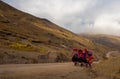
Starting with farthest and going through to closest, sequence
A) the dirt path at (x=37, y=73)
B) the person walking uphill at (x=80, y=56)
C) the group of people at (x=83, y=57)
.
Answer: the person walking uphill at (x=80, y=56), the group of people at (x=83, y=57), the dirt path at (x=37, y=73)

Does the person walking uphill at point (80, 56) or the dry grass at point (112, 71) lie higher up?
the person walking uphill at point (80, 56)

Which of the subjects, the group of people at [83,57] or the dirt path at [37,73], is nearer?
the dirt path at [37,73]

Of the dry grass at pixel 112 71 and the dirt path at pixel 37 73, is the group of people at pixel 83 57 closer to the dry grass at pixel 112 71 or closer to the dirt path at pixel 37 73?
the dry grass at pixel 112 71

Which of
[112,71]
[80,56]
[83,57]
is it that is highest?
[80,56]

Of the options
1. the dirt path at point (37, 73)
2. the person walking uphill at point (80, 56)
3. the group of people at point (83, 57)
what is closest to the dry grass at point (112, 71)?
the dirt path at point (37, 73)

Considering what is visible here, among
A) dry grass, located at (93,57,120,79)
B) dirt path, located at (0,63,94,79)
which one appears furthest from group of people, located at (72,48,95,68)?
dirt path, located at (0,63,94,79)

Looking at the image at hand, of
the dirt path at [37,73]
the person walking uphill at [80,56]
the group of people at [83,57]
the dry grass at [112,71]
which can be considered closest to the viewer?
the dirt path at [37,73]

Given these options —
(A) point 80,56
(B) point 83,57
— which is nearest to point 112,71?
(B) point 83,57

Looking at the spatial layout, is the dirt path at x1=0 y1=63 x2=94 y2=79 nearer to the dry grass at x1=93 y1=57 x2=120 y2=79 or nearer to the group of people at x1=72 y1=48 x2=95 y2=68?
the dry grass at x1=93 y1=57 x2=120 y2=79

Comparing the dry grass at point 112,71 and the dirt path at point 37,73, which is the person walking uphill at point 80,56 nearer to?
the dry grass at point 112,71

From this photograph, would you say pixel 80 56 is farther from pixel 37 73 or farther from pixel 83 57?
pixel 37 73

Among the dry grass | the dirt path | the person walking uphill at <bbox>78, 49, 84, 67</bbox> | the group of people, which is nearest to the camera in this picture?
the dirt path

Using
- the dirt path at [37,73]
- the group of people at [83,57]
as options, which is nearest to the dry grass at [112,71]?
the dirt path at [37,73]

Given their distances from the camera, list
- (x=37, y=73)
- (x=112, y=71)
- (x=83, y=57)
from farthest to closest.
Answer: (x=83, y=57)
(x=112, y=71)
(x=37, y=73)
